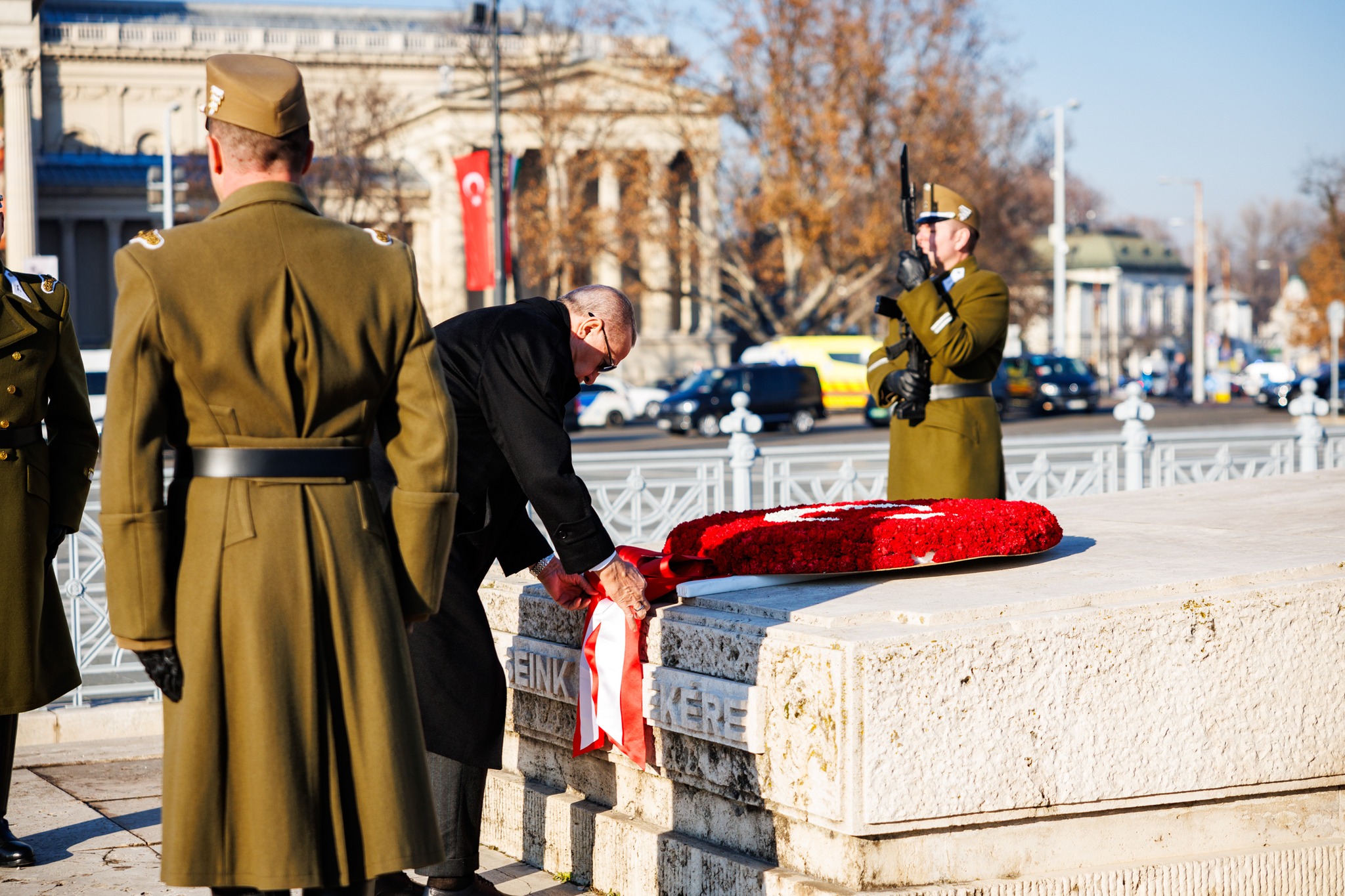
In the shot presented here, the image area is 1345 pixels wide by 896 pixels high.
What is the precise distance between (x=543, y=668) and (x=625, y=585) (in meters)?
0.90

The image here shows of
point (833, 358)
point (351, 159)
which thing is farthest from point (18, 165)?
point (833, 358)

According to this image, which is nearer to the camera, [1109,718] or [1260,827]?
[1109,718]

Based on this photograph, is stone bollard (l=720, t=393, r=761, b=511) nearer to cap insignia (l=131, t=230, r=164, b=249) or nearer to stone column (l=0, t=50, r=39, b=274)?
cap insignia (l=131, t=230, r=164, b=249)

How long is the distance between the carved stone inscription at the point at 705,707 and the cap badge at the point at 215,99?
1.92m

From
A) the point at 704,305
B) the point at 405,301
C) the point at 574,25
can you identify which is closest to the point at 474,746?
the point at 405,301

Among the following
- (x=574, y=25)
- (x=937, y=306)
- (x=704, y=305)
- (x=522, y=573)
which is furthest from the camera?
(x=704, y=305)

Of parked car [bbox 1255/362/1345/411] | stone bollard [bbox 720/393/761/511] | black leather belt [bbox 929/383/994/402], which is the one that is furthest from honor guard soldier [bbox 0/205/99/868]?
parked car [bbox 1255/362/1345/411]

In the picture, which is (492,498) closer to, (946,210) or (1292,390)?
(946,210)

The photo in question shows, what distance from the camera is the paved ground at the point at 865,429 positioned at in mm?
31594

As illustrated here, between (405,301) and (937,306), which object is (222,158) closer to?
(405,301)

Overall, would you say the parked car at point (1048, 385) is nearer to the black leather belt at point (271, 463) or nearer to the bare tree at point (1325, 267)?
the bare tree at point (1325, 267)

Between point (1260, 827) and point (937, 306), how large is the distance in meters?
2.27

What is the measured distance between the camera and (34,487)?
459 centimetres

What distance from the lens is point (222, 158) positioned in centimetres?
290
